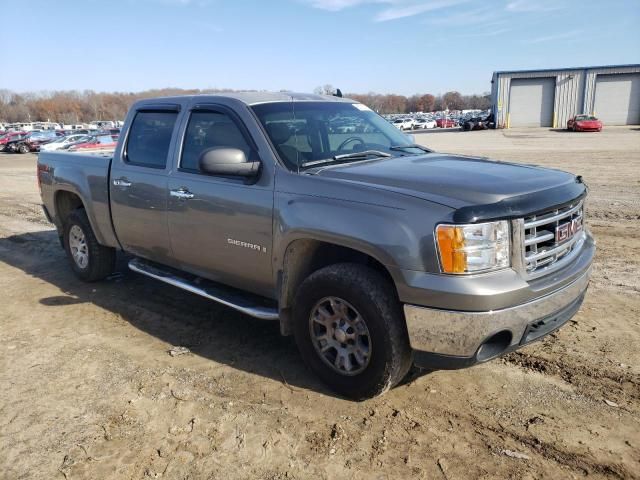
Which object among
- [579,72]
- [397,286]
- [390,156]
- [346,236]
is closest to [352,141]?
[390,156]

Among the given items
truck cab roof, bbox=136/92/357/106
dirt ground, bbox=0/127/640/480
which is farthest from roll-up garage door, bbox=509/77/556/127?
truck cab roof, bbox=136/92/357/106

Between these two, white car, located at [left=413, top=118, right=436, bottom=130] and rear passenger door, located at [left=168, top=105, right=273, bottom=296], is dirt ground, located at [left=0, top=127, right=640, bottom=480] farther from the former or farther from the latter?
white car, located at [left=413, top=118, right=436, bottom=130]

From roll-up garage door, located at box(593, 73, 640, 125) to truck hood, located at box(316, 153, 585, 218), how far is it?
51.4 meters

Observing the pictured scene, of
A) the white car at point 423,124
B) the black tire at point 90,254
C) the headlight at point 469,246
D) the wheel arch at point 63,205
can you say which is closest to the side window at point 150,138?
the black tire at point 90,254

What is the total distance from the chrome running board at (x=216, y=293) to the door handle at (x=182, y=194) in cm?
77

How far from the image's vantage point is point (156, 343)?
181 inches

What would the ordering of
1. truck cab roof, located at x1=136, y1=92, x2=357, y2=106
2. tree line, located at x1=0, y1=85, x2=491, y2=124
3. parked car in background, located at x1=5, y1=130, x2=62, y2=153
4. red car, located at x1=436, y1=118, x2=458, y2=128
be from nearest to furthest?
truck cab roof, located at x1=136, y1=92, x2=357, y2=106 < parked car in background, located at x1=5, y1=130, x2=62, y2=153 < red car, located at x1=436, y1=118, x2=458, y2=128 < tree line, located at x1=0, y1=85, x2=491, y2=124

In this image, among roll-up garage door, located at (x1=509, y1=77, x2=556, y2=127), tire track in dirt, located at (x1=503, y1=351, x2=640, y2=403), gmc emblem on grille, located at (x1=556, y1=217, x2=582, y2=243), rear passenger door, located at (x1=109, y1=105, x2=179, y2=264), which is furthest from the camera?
roll-up garage door, located at (x1=509, y1=77, x2=556, y2=127)

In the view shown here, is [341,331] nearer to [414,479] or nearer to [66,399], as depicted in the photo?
[414,479]

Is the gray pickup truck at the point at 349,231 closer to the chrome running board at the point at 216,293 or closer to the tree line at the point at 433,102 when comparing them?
the chrome running board at the point at 216,293

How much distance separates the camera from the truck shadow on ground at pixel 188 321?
4.11 meters

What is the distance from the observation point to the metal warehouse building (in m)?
47.2

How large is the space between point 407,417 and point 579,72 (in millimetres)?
52396

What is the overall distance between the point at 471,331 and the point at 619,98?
53233 millimetres
